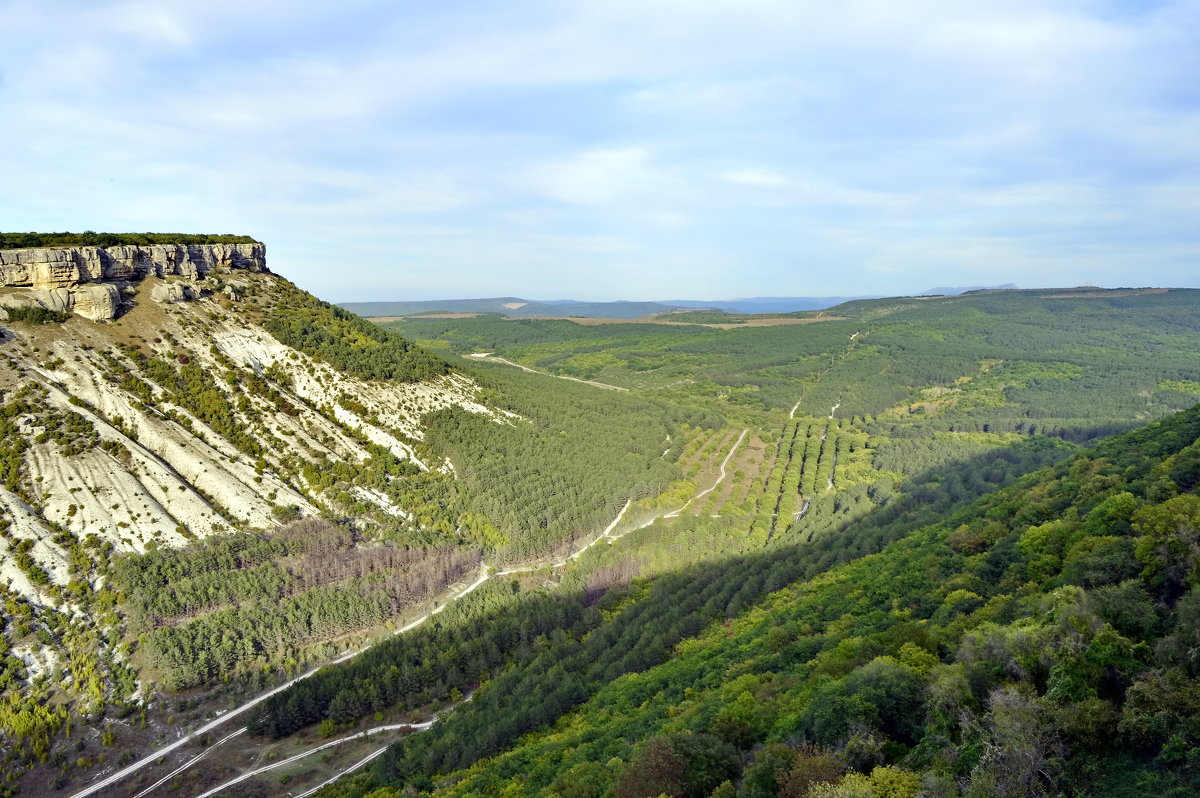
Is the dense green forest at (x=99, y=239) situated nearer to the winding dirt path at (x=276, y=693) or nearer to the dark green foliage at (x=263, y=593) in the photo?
the dark green foliage at (x=263, y=593)

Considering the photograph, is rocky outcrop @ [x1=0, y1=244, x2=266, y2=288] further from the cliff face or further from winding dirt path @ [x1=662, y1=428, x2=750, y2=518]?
winding dirt path @ [x1=662, y1=428, x2=750, y2=518]

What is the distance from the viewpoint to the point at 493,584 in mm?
65062

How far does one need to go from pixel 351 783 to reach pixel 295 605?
20498mm

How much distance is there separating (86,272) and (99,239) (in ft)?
24.8

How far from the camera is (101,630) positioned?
4944 centimetres

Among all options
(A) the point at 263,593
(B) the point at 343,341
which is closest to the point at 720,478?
(B) the point at 343,341

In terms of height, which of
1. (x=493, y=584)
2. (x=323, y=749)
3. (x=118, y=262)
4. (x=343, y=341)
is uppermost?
(x=118, y=262)

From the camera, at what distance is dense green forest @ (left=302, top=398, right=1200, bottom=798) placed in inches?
761

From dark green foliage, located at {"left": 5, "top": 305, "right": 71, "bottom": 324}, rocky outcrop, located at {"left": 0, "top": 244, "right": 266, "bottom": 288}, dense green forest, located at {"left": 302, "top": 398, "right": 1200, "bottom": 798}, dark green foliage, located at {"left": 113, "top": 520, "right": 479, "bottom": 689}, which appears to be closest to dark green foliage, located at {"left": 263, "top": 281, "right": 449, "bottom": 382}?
rocky outcrop, located at {"left": 0, "top": 244, "right": 266, "bottom": 288}

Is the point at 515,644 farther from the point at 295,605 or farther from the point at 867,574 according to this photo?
the point at 867,574

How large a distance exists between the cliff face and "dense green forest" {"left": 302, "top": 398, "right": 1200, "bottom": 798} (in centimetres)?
5768

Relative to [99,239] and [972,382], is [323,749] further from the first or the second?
[972,382]

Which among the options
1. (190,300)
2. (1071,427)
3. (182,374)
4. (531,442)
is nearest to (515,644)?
(531,442)

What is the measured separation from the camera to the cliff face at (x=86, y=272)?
226 ft
